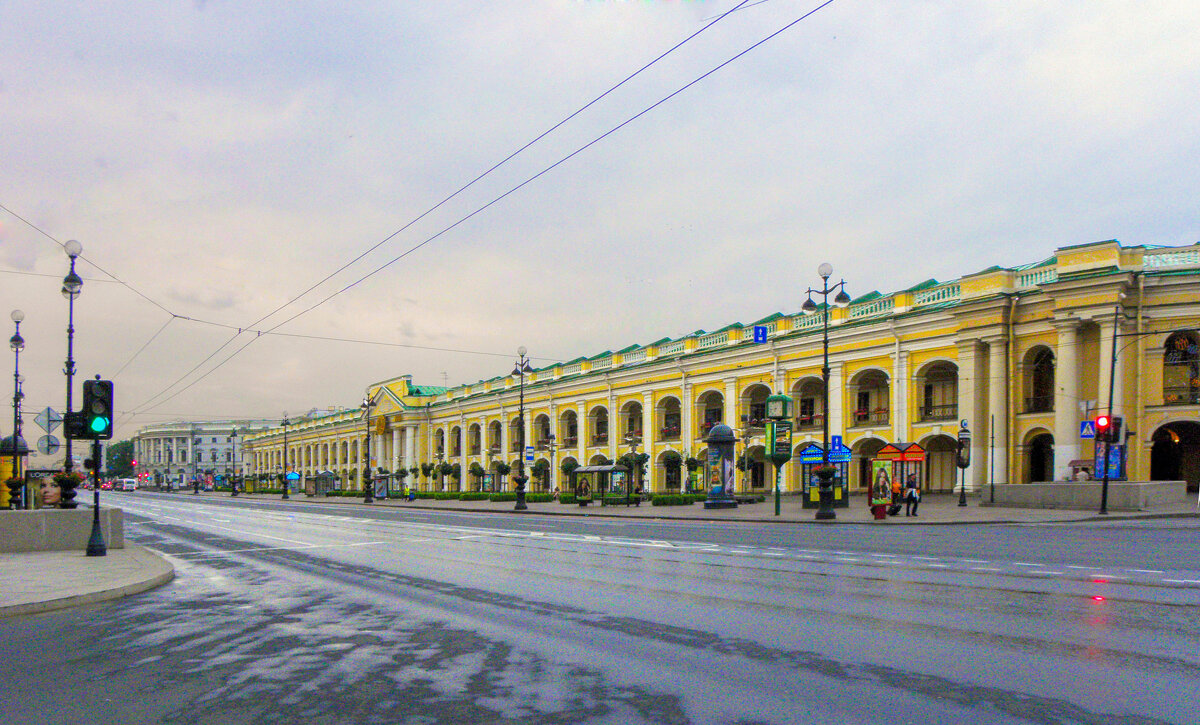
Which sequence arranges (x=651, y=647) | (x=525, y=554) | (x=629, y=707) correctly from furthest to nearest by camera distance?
1. (x=525, y=554)
2. (x=651, y=647)
3. (x=629, y=707)

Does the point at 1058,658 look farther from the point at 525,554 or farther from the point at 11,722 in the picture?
the point at 525,554

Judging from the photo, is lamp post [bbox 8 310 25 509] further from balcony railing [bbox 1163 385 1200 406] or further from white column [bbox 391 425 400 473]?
white column [bbox 391 425 400 473]

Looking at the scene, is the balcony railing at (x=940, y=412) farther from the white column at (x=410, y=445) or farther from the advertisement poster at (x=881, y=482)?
the white column at (x=410, y=445)

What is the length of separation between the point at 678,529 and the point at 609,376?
1696 inches

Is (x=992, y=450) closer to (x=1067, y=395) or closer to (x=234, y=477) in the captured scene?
(x=1067, y=395)

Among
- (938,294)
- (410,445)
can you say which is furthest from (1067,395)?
(410,445)

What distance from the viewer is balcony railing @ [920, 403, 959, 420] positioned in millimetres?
46397

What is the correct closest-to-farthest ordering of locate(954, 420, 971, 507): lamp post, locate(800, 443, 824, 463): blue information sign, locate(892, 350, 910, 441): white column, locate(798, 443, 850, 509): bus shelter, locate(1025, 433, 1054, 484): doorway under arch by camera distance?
locate(800, 443, 824, 463): blue information sign
locate(798, 443, 850, 509): bus shelter
locate(954, 420, 971, 507): lamp post
locate(1025, 433, 1054, 484): doorway under arch
locate(892, 350, 910, 441): white column

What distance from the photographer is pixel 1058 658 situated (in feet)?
22.9

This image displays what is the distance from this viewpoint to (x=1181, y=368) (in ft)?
132

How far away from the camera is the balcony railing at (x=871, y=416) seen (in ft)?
167

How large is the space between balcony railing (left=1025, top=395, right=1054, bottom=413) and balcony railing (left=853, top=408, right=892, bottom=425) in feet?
27.0

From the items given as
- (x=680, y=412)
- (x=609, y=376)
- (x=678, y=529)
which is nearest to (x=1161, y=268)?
(x=678, y=529)

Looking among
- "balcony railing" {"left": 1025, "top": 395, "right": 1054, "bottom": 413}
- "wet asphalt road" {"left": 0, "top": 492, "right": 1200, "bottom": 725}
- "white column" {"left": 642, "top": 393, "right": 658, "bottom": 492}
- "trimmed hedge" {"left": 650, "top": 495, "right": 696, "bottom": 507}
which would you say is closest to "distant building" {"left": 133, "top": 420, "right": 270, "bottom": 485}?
"white column" {"left": 642, "top": 393, "right": 658, "bottom": 492}
